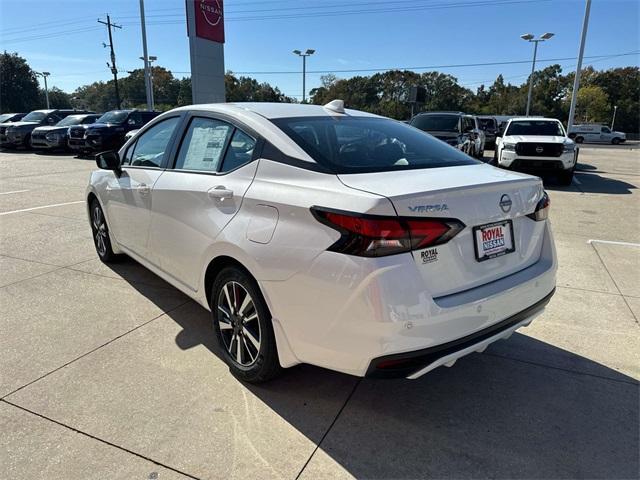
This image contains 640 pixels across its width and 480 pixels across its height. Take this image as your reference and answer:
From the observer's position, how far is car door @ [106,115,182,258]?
3.60 m

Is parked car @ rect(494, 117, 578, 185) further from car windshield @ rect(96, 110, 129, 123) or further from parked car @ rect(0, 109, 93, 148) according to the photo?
parked car @ rect(0, 109, 93, 148)

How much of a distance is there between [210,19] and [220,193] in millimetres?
16632

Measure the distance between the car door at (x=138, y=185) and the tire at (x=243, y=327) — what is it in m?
1.20

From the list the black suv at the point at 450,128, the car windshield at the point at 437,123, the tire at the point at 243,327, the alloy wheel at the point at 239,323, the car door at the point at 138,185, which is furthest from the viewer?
the car windshield at the point at 437,123

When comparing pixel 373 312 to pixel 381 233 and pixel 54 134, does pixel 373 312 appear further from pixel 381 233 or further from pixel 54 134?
pixel 54 134

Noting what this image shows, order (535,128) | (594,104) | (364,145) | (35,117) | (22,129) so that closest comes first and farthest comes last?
(364,145) → (535,128) → (22,129) → (35,117) → (594,104)

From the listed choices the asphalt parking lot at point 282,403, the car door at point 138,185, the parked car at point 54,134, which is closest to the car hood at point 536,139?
the asphalt parking lot at point 282,403

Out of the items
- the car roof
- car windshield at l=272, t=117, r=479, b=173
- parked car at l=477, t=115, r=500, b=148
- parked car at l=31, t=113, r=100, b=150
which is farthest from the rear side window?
parked car at l=477, t=115, r=500, b=148

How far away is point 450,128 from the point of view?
13.2 m

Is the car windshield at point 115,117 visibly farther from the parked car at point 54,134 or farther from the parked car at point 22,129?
the parked car at point 22,129

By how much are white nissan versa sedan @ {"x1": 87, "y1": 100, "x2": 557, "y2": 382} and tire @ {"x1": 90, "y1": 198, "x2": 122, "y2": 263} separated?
163cm

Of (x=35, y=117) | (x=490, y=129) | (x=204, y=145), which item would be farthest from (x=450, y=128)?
(x=35, y=117)

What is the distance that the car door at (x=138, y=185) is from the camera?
3.60 meters

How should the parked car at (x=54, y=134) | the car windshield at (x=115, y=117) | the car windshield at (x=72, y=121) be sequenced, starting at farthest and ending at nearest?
the car windshield at (x=72, y=121)
the parked car at (x=54, y=134)
the car windshield at (x=115, y=117)
